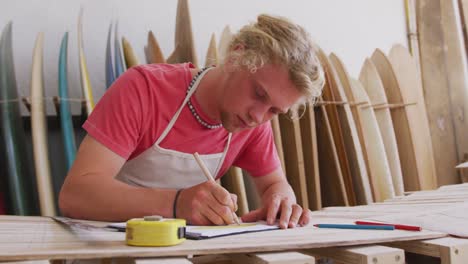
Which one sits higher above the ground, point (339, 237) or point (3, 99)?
point (3, 99)

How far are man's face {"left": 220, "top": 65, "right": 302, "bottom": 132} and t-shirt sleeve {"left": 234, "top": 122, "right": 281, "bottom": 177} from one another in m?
0.37

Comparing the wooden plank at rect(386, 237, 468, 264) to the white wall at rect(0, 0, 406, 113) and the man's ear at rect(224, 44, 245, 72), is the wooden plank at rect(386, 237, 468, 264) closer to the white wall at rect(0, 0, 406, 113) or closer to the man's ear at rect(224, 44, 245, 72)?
the man's ear at rect(224, 44, 245, 72)

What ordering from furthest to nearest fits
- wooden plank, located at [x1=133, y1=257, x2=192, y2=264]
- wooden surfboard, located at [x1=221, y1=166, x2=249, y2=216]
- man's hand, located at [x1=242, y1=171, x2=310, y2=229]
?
wooden surfboard, located at [x1=221, y1=166, x2=249, y2=216]
man's hand, located at [x1=242, y1=171, x2=310, y2=229]
wooden plank, located at [x1=133, y1=257, x2=192, y2=264]

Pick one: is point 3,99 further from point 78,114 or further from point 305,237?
point 305,237

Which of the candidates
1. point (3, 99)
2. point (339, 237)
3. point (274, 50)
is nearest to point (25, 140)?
point (3, 99)

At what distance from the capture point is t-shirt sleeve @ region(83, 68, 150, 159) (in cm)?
134

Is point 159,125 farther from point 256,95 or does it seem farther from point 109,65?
point 109,65

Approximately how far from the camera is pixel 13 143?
7.13 feet

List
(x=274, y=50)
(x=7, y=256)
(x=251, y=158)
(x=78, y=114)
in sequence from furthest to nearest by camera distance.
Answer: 1. (x=78, y=114)
2. (x=251, y=158)
3. (x=274, y=50)
4. (x=7, y=256)

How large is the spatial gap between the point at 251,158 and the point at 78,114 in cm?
117

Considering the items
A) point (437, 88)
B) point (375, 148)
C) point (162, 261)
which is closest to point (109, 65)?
point (375, 148)

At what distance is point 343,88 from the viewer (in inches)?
114

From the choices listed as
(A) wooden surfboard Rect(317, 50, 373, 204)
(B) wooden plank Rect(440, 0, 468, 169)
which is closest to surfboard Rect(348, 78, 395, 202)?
(A) wooden surfboard Rect(317, 50, 373, 204)

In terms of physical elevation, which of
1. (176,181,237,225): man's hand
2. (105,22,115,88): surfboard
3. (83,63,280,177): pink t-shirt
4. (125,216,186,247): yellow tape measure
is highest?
(105,22,115,88): surfboard
